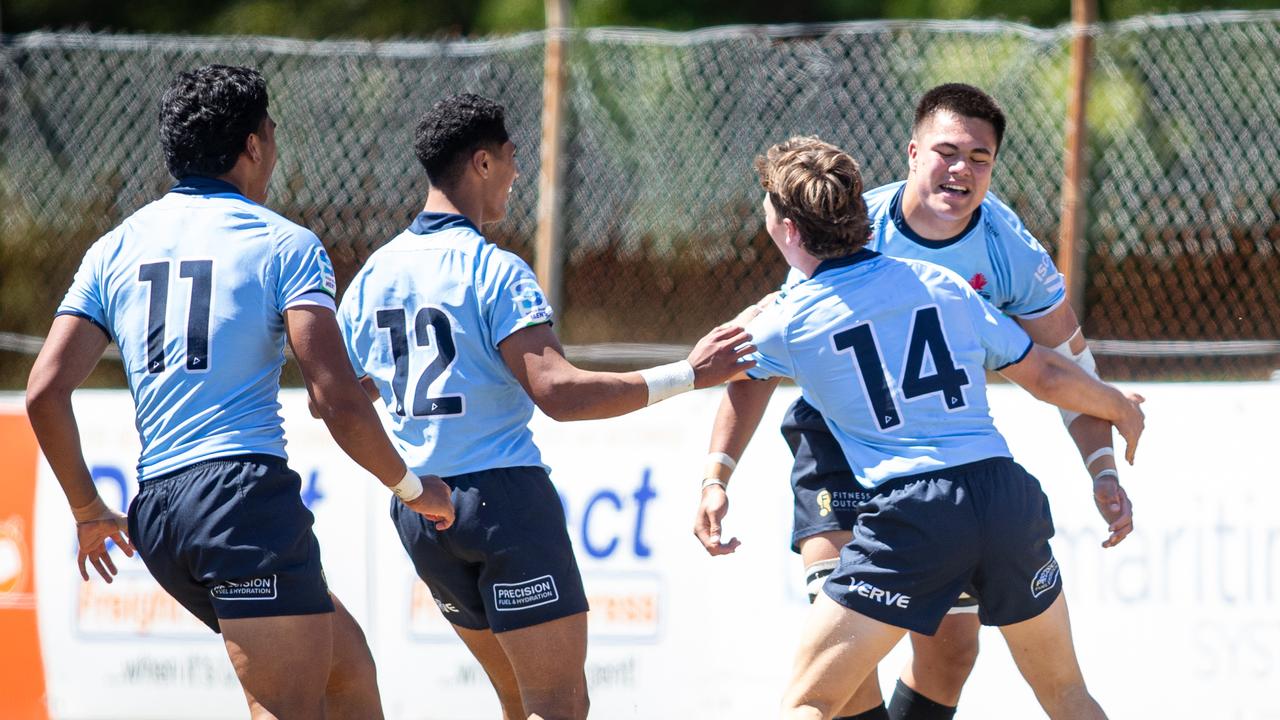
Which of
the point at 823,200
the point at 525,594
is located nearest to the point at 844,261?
the point at 823,200

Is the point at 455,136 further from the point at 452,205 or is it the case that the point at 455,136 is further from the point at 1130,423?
the point at 1130,423

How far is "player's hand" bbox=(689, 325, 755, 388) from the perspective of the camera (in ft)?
12.5

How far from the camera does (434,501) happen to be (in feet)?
12.0

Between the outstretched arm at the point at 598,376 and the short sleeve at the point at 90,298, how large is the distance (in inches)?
40.3

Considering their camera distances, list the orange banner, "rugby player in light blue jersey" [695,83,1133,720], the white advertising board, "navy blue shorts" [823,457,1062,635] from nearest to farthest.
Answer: "navy blue shorts" [823,457,1062,635] < "rugby player in light blue jersey" [695,83,1133,720] < the white advertising board < the orange banner

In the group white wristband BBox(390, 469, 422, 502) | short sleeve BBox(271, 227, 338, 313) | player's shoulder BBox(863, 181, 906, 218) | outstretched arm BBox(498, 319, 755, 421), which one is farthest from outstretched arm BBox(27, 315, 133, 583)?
player's shoulder BBox(863, 181, 906, 218)

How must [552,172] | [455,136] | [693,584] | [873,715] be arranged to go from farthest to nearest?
1. [552,172]
2. [693,584]
3. [873,715]
4. [455,136]

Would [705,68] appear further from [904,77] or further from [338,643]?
[338,643]

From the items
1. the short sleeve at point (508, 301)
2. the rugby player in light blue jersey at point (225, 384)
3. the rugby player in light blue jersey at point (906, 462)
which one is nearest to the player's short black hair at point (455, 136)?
the short sleeve at point (508, 301)

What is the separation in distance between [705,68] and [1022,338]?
12.0ft

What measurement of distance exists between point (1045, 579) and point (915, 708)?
1060 mm

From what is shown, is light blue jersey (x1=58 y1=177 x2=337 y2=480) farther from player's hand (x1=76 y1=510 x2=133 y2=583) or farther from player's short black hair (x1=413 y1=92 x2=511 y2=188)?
player's short black hair (x1=413 y1=92 x2=511 y2=188)

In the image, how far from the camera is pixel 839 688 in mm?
3498

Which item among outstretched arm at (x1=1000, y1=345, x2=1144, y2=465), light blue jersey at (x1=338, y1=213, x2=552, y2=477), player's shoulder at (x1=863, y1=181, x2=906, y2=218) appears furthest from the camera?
player's shoulder at (x1=863, y1=181, x2=906, y2=218)
